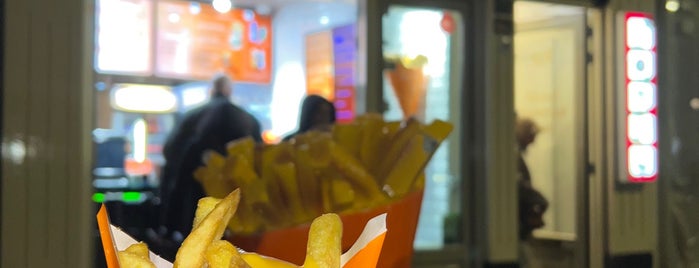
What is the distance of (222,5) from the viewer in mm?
3941

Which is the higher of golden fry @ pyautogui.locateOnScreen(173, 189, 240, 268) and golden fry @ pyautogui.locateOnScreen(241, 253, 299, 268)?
golden fry @ pyautogui.locateOnScreen(173, 189, 240, 268)

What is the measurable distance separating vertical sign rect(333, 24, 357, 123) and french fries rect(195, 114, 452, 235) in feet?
8.66

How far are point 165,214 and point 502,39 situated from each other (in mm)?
1720

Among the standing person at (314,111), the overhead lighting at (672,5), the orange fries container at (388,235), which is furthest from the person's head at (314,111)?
the orange fries container at (388,235)

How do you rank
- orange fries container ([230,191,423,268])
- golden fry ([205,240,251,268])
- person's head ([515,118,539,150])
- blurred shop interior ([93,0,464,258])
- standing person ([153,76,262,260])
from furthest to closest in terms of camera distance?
person's head ([515,118,539,150]) < blurred shop interior ([93,0,464,258]) < standing person ([153,76,262,260]) < orange fries container ([230,191,423,268]) < golden fry ([205,240,251,268])

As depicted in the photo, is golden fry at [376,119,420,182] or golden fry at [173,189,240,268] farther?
golden fry at [376,119,420,182]

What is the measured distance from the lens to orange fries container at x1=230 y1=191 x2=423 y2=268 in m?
0.70

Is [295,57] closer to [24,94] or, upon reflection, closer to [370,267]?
[24,94]

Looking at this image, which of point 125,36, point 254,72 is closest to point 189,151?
point 125,36

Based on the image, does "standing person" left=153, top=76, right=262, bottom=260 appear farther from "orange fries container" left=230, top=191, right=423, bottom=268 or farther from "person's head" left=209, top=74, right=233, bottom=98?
"orange fries container" left=230, top=191, right=423, bottom=268

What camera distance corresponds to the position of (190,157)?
3.29m

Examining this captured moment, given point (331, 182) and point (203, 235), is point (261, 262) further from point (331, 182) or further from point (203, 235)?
point (331, 182)

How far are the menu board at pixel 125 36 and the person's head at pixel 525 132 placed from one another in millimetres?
1849

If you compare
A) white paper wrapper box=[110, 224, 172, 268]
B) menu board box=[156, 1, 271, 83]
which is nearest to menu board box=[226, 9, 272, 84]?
menu board box=[156, 1, 271, 83]
